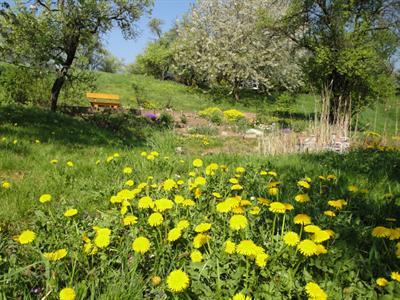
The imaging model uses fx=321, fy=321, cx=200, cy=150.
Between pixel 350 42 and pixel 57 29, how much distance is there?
39.0 ft

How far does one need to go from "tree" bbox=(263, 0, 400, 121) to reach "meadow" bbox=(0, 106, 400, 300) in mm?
10967

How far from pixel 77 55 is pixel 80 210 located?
10.2 metres

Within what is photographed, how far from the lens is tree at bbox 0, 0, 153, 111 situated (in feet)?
31.0

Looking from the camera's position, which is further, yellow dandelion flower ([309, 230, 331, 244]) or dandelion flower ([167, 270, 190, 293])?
yellow dandelion flower ([309, 230, 331, 244])

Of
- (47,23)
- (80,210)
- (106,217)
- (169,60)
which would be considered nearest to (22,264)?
(106,217)

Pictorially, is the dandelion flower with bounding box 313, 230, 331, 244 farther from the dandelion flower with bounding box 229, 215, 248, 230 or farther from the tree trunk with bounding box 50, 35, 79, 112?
the tree trunk with bounding box 50, 35, 79, 112

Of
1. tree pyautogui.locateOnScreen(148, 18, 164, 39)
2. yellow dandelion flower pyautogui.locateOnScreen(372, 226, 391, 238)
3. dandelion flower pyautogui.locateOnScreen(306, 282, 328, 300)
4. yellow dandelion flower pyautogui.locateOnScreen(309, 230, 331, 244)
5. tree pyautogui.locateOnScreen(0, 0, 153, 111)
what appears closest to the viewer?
dandelion flower pyautogui.locateOnScreen(306, 282, 328, 300)

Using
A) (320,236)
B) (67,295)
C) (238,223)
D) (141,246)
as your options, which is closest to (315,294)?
(320,236)

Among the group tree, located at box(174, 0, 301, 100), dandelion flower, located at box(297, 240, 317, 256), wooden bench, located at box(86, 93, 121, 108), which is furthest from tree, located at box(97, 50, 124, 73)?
dandelion flower, located at box(297, 240, 317, 256)

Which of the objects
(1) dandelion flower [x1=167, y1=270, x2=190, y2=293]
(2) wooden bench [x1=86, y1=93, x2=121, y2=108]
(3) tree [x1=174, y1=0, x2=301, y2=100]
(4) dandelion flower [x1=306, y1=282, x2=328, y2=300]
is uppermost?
(3) tree [x1=174, y1=0, x2=301, y2=100]

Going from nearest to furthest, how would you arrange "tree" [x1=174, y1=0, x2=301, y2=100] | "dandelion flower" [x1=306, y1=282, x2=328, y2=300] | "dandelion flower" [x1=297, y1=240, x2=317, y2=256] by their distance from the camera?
"dandelion flower" [x1=306, y1=282, x2=328, y2=300], "dandelion flower" [x1=297, y1=240, x2=317, y2=256], "tree" [x1=174, y1=0, x2=301, y2=100]

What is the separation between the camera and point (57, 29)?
32.7ft

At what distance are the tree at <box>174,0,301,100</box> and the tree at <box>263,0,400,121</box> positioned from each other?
6.36 m

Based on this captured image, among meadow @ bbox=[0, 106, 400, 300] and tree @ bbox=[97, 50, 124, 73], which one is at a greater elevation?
tree @ bbox=[97, 50, 124, 73]
